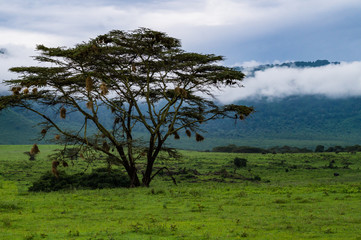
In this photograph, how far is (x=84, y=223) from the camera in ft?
43.9

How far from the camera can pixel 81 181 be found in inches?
1045

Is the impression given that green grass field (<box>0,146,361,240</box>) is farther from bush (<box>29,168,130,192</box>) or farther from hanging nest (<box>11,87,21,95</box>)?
hanging nest (<box>11,87,21,95</box>)

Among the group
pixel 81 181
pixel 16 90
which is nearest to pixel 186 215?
pixel 16 90

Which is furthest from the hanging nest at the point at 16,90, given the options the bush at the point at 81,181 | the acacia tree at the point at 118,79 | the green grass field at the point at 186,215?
the bush at the point at 81,181

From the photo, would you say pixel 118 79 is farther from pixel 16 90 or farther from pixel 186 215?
pixel 186 215

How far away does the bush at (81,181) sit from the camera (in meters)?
24.8

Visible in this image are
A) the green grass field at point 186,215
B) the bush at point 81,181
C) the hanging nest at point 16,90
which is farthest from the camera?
the bush at point 81,181

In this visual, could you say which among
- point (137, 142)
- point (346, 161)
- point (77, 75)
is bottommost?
point (346, 161)

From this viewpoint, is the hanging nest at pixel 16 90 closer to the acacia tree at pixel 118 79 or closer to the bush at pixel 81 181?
the acacia tree at pixel 118 79

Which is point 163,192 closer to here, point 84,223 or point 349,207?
point 84,223

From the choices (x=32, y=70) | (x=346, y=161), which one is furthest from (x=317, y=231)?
(x=346, y=161)

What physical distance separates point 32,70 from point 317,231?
55.8 feet

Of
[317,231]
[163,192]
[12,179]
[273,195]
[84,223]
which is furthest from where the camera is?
[12,179]

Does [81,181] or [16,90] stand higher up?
[16,90]
